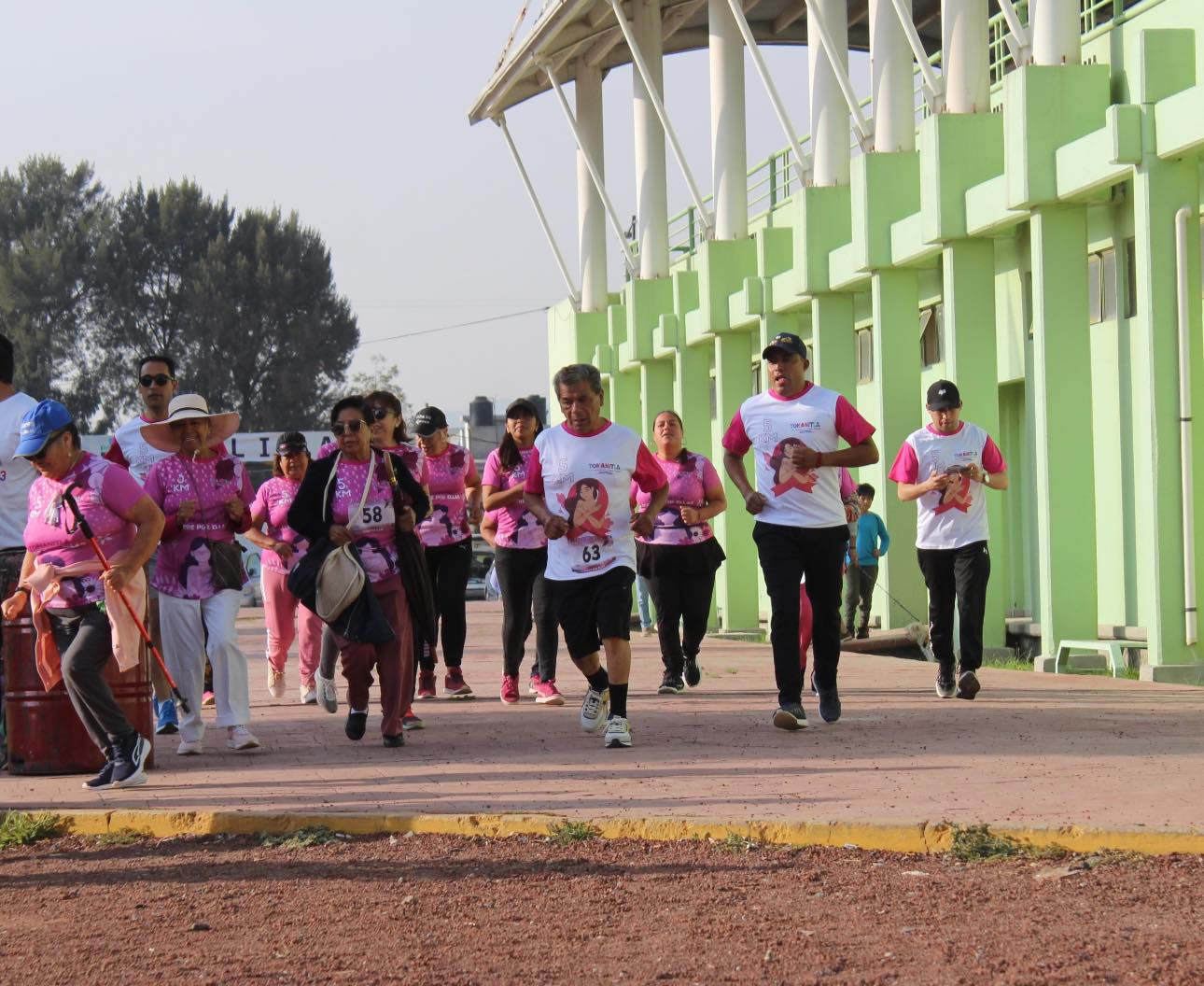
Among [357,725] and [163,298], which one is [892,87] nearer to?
[357,725]

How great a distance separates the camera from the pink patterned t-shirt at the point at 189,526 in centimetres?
1041

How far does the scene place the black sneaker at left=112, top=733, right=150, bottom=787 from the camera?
8977mm

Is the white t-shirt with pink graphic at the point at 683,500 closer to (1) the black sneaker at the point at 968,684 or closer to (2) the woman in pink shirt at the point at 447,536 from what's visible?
(2) the woman in pink shirt at the point at 447,536

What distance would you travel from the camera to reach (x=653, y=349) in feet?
103

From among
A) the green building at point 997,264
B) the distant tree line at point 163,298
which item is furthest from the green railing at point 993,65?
the distant tree line at point 163,298

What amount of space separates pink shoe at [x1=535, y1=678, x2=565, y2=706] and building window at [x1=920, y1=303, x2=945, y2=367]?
39.4ft

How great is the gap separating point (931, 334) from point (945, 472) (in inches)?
471

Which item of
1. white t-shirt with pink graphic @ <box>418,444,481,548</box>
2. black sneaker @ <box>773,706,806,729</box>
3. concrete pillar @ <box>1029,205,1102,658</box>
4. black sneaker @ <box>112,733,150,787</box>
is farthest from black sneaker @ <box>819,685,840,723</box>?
concrete pillar @ <box>1029,205,1102,658</box>

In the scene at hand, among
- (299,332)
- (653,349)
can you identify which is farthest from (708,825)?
(299,332)

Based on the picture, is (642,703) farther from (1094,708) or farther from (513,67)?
(513,67)

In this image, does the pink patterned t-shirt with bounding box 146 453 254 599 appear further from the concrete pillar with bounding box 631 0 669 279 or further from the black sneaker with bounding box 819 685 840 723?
the concrete pillar with bounding box 631 0 669 279

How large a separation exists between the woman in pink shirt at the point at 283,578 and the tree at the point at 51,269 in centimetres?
6398

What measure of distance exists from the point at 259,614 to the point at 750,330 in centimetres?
1441

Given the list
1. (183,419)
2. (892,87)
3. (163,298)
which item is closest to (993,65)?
(892,87)
